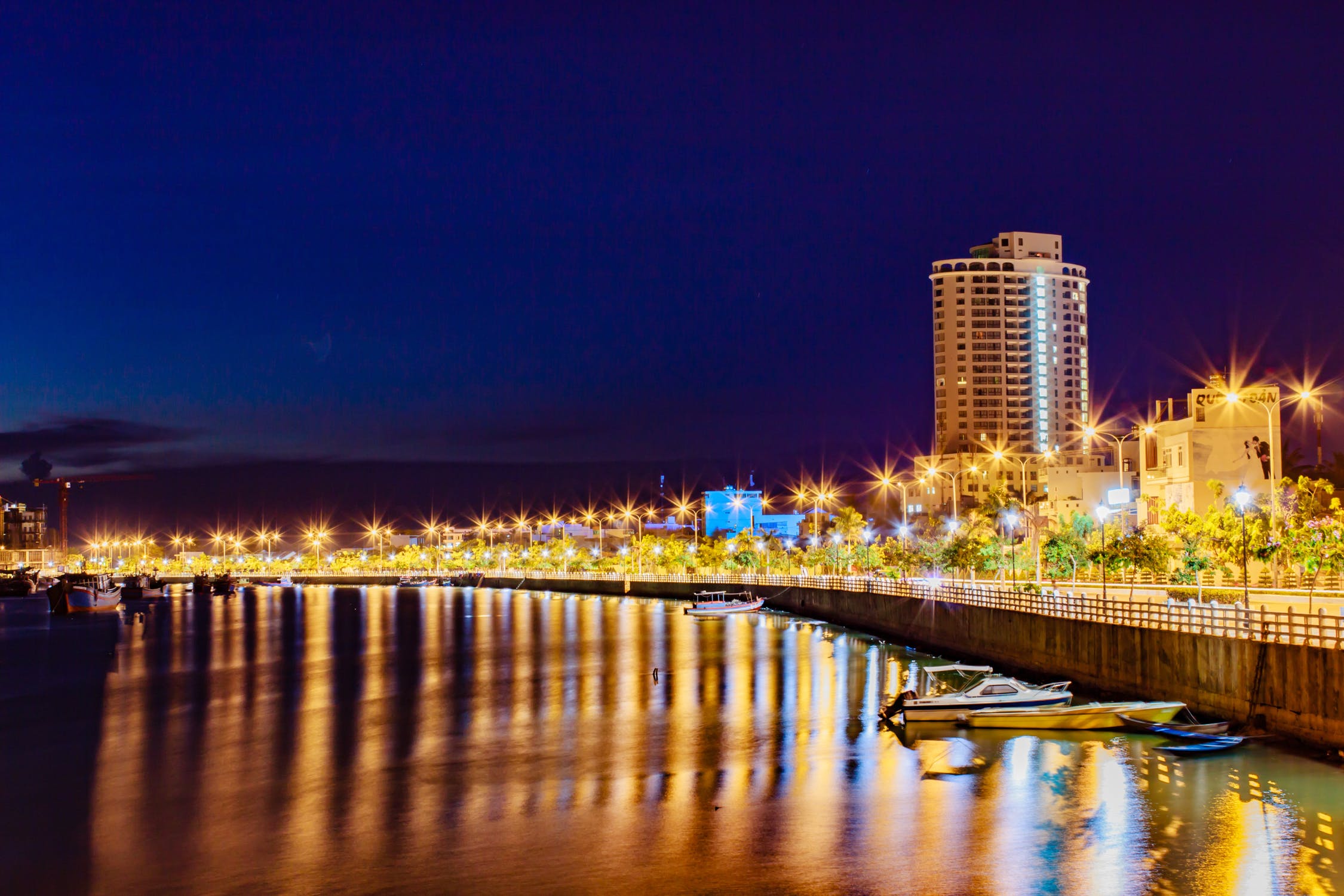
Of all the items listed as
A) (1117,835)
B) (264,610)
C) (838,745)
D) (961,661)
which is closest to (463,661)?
(961,661)

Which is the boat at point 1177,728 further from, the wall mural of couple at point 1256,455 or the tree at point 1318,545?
the wall mural of couple at point 1256,455

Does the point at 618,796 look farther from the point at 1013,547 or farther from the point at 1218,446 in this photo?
the point at 1218,446

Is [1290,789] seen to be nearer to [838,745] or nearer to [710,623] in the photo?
[838,745]

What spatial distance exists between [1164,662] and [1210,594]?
21.9 m

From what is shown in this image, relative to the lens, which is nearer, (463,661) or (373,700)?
(373,700)

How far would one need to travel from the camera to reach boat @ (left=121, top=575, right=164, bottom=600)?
576ft

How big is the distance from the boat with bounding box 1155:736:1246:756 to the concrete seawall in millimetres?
1110

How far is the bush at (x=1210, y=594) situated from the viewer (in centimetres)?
5088

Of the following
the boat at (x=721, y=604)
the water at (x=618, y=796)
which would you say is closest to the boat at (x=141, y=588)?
the boat at (x=721, y=604)

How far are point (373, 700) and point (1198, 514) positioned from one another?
164ft

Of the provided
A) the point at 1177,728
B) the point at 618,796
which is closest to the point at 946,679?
the point at 1177,728

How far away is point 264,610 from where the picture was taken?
5172 inches

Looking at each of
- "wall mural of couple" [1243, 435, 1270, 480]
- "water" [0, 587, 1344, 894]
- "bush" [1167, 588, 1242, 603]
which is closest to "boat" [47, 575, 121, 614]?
"water" [0, 587, 1344, 894]

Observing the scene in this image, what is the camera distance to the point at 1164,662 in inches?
1341
